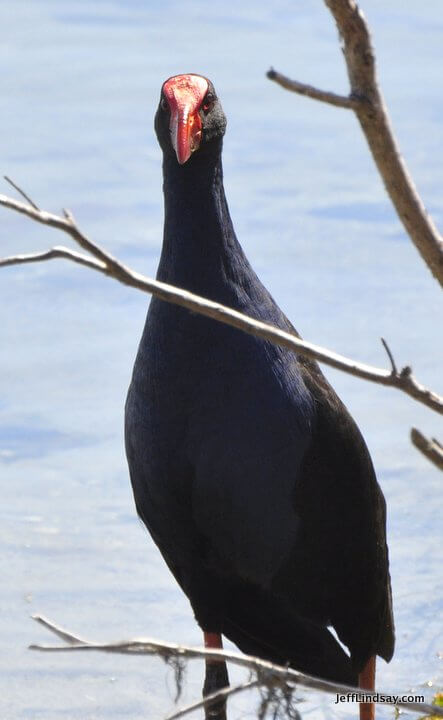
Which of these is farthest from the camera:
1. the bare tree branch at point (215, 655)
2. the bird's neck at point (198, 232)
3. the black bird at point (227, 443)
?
the bird's neck at point (198, 232)

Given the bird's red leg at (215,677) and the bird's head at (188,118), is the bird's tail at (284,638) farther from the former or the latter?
the bird's head at (188,118)

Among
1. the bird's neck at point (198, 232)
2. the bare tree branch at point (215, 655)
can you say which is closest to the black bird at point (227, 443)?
the bird's neck at point (198, 232)

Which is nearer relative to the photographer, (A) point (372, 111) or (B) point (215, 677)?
(A) point (372, 111)

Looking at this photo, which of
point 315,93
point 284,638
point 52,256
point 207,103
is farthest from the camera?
point 284,638

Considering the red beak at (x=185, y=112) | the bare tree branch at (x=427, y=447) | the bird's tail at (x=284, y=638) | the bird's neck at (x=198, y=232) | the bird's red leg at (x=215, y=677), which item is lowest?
the bird's red leg at (x=215, y=677)

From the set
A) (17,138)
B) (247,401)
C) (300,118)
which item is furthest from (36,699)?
(300,118)

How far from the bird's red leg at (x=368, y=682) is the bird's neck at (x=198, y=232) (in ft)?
3.35

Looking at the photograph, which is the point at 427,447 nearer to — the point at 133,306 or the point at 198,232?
the point at 198,232

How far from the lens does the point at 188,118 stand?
3283 mm

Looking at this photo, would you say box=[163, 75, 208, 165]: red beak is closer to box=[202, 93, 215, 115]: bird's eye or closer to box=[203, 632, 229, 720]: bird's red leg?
box=[202, 93, 215, 115]: bird's eye

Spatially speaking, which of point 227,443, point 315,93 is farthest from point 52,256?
point 227,443

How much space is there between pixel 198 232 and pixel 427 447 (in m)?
1.71

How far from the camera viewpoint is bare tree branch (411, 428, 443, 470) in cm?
173

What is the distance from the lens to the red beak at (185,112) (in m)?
3.27
